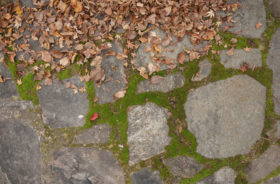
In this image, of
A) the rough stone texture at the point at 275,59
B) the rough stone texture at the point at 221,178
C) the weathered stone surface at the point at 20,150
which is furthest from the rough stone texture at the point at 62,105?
the rough stone texture at the point at 275,59

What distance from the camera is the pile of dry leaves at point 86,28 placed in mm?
2590

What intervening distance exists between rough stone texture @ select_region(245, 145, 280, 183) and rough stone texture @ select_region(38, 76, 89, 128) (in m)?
2.01

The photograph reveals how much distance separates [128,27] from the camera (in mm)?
2609

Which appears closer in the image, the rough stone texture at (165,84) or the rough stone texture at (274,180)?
the rough stone texture at (165,84)

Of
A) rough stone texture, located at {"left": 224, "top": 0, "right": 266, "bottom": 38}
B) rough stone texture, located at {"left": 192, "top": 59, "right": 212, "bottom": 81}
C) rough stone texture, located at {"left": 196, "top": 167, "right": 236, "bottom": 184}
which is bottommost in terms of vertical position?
rough stone texture, located at {"left": 196, "top": 167, "right": 236, "bottom": 184}

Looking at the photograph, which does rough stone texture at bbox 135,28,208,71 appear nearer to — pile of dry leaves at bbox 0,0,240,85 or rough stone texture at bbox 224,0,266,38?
pile of dry leaves at bbox 0,0,240,85

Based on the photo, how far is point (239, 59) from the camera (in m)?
2.68

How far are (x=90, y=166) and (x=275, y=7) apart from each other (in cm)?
279

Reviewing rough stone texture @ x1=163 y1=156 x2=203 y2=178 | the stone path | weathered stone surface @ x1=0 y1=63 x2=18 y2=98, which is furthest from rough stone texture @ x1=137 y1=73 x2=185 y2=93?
weathered stone surface @ x1=0 y1=63 x2=18 y2=98

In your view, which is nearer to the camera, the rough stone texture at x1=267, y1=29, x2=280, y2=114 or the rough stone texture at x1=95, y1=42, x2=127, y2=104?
the rough stone texture at x1=95, y1=42, x2=127, y2=104

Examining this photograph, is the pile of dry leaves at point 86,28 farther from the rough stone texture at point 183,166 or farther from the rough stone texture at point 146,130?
the rough stone texture at point 183,166

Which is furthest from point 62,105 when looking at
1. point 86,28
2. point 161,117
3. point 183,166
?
point 183,166

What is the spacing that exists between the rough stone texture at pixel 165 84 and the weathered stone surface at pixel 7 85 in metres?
1.43

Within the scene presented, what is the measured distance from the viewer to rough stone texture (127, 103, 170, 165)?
2.64 m
